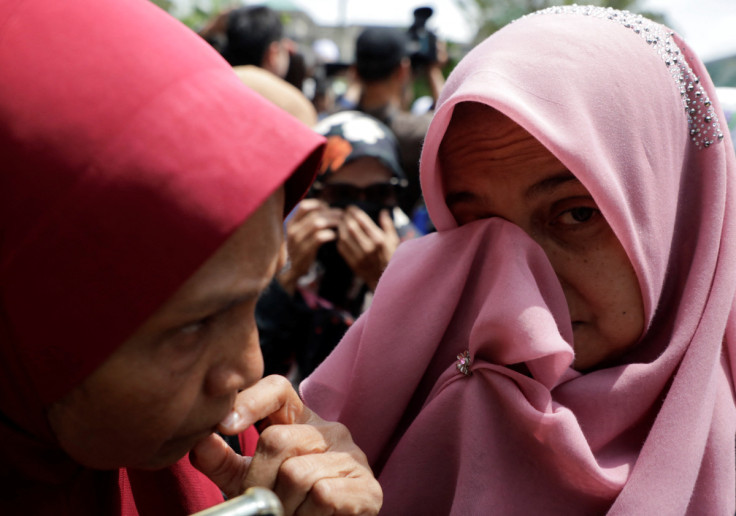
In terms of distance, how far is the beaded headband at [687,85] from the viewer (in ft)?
4.81

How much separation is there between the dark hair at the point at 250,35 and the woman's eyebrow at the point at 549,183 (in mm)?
2841

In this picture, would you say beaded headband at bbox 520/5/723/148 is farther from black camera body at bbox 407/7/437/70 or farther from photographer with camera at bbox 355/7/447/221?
black camera body at bbox 407/7/437/70

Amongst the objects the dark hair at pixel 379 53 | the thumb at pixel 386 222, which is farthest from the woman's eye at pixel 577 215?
the dark hair at pixel 379 53

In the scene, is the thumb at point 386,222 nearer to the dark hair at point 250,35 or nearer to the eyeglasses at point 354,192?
the eyeglasses at point 354,192

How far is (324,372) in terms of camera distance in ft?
4.77

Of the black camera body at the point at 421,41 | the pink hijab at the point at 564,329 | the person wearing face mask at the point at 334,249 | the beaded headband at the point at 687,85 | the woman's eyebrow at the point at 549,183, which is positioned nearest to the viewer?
the pink hijab at the point at 564,329

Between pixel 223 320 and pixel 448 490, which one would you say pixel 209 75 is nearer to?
pixel 223 320

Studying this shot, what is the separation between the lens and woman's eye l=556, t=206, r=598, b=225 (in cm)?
138

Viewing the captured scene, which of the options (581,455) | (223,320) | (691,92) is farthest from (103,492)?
(691,92)

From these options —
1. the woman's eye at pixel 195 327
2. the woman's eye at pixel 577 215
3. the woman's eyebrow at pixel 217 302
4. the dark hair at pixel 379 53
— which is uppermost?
the woman's eyebrow at pixel 217 302

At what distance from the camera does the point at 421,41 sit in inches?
171

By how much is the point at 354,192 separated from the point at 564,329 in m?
1.38

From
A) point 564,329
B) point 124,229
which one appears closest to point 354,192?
point 564,329

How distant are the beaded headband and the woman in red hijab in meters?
0.94
